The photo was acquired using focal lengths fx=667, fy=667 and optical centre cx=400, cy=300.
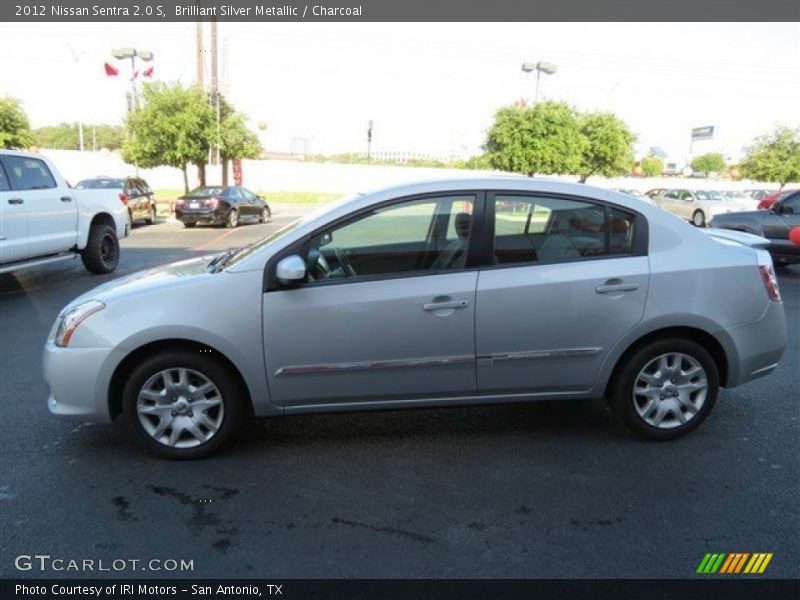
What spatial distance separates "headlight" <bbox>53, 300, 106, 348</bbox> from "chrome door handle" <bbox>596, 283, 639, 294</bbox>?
9.65 feet

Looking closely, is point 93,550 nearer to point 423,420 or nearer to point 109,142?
→ point 423,420

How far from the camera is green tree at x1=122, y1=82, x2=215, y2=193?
29.1 m

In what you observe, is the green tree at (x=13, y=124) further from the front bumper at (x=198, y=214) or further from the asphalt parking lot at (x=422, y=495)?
the asphalt parking lot at (x=422, y=495)

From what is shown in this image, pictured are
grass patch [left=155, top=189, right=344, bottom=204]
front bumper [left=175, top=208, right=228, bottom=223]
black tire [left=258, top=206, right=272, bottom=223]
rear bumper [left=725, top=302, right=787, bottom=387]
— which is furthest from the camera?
grass patch [left=155, top=189, right=344, bottom=204]

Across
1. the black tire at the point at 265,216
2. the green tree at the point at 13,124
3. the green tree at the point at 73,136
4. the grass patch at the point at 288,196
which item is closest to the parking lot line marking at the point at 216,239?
the black tire at the point at 265,216

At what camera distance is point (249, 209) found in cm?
2430

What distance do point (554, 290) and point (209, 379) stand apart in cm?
210

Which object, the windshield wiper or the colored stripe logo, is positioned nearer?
the colored stripe logo

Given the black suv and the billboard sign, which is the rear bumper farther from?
the billboard sign

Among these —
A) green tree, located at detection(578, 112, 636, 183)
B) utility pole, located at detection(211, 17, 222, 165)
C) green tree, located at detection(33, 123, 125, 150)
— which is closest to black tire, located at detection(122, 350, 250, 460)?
utility pole, located at detection(211, 17, 222, 165)

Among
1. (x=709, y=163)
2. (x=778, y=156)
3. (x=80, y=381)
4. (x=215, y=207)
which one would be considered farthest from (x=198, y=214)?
(x=709, y=163)

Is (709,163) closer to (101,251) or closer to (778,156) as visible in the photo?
(778,156)

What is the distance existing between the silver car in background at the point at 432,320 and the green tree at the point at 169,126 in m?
27.1

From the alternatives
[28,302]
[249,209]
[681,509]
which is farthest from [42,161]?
[249,209]
